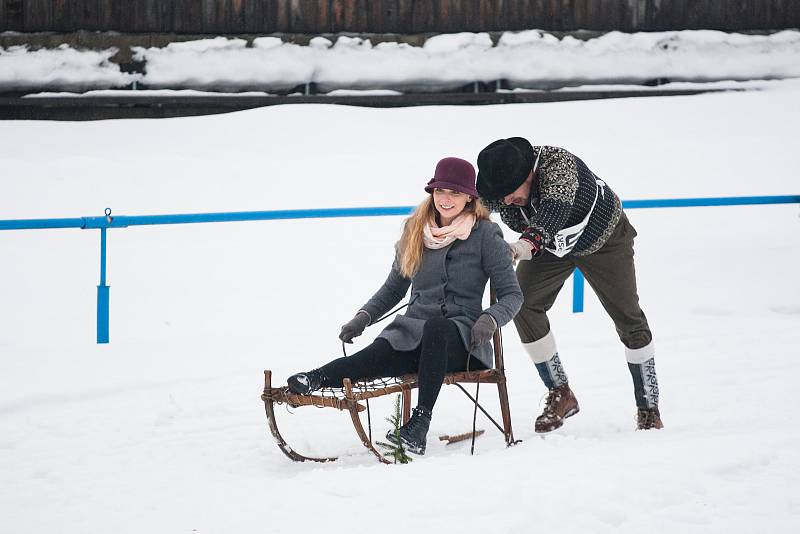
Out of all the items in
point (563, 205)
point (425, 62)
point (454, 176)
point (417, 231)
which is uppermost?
point (425, 62)

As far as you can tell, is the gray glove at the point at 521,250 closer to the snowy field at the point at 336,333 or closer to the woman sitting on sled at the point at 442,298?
the woman sitting on sled at the point at 442,298

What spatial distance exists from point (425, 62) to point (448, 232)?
671cm

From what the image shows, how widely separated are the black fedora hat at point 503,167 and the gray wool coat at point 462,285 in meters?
0.17

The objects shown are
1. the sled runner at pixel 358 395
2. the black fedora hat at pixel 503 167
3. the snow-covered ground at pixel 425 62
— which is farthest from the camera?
the snow-covered ground at pixel 425 62

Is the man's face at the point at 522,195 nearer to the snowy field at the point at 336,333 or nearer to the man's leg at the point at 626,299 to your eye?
the man's leg at the point at 626,299

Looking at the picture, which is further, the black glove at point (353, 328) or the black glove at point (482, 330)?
the black glove at point (353, 328)

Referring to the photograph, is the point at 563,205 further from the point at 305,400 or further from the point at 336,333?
the point at 336,333

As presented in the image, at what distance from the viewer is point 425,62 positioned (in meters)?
10.6

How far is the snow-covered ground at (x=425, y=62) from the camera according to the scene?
10.1 meters

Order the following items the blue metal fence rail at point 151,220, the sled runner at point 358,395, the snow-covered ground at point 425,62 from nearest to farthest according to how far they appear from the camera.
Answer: the sled runner at point 358,395 → the blue metal fence rail at point 151,220 → the snow-covered ground at point 425,62

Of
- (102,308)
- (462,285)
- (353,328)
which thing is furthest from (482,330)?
(102,308)

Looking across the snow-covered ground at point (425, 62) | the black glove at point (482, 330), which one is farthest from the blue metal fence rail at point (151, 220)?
the snow-covered ground at point (425, 62)

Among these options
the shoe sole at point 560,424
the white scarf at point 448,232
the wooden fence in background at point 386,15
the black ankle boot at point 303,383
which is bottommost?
the shoe sole at point 560,424

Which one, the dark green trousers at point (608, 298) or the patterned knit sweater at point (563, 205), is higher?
the patterned knit sweater at point (563, 205)
